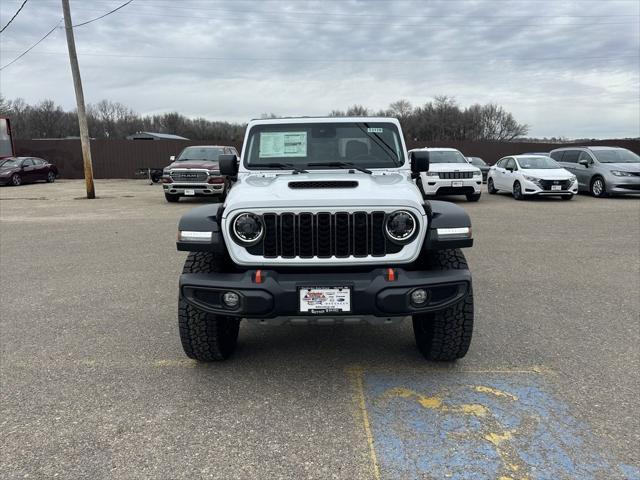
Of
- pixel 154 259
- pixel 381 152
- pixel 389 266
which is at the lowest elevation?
pixel 154 259

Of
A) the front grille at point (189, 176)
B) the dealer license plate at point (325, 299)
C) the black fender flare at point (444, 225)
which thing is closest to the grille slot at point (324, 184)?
the black fender flare at point (444, 225)

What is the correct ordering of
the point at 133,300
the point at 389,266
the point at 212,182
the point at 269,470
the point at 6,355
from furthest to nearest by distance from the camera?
1. the point at 212,182
2. the point at 133,300
3. the point at 6,355
4. the point at 389,266
5. the point at 269,470

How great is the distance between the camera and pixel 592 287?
5793 millimetres

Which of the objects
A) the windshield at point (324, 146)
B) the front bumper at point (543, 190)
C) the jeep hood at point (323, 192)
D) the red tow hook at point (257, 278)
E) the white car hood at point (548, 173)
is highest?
the windshield at point (324, 146)

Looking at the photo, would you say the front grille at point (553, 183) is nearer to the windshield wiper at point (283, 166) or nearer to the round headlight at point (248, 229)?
the windshield wiper at point (283, 166)

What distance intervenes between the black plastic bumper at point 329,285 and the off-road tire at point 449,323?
212mm

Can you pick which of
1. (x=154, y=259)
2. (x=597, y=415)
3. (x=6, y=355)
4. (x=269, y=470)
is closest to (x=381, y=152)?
Result: (x=597, y=415)

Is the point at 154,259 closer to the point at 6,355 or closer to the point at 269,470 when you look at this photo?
the point at 6,355

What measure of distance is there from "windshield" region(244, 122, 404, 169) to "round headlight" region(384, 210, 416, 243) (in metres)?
1.21

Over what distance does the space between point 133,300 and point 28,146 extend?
99.1 ft

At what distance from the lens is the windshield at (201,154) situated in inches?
617

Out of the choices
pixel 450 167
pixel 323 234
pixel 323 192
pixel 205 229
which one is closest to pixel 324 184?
pixel 323 192

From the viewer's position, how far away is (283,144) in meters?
4.61

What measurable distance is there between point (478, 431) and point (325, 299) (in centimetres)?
115
